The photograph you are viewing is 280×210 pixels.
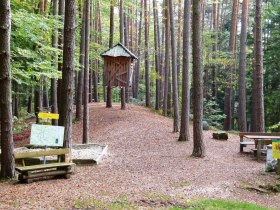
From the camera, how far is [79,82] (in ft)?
56.5

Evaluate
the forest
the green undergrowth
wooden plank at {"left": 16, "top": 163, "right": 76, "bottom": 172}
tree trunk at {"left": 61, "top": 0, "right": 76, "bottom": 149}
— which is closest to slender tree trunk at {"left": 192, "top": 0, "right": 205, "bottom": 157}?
the forest

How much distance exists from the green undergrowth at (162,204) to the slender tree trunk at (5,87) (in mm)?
2333

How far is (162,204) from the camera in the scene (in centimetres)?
643

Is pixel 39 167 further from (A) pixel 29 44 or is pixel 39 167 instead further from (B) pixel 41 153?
(A) pixel 29 44

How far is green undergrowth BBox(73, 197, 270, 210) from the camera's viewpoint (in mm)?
6059

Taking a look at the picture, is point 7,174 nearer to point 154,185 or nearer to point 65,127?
point 65,127

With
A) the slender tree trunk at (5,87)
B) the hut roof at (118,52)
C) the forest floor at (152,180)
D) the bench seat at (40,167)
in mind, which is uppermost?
the hut roof at (118,52)

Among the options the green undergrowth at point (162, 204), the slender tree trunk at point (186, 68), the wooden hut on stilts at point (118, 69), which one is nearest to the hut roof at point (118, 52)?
the wooden hut on stilts at point (118, 69)

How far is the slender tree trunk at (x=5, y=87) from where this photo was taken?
732cm

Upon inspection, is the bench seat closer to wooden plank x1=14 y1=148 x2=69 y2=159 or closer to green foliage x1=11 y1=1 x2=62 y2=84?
wooden plank x1=14 y1=148 x2=69 y2=159

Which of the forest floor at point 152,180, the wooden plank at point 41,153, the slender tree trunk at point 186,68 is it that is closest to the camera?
the forest floor at point 152,180

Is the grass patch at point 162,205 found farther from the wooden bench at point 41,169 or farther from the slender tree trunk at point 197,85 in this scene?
the slender tree trunk at point 197,85

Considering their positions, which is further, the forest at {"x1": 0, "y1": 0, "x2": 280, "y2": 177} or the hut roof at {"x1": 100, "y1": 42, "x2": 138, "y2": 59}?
the hut roof at {"x1": 100, "y1": 42, "x2": 138, "y2": 59}

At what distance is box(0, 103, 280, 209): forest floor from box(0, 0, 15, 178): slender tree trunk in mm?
582
